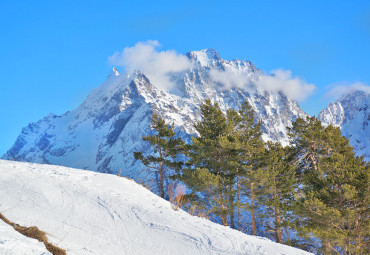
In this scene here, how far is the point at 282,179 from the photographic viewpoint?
17047 millimetres

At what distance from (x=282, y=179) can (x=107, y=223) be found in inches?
514

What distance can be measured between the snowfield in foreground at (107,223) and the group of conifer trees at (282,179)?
26.0ft

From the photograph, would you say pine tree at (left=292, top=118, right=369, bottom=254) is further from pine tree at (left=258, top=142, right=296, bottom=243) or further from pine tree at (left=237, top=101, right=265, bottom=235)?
pine tree at (left=237, top=101, right=265, bottom=235)

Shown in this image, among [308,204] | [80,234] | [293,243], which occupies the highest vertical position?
[308,204]

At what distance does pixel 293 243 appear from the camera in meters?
15.2

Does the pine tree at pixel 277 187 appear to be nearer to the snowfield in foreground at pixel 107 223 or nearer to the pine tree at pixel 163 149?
the pine tree at pixel 163 149

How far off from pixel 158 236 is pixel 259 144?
44.5ft

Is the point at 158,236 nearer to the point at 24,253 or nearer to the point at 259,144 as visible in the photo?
the point at 24,253

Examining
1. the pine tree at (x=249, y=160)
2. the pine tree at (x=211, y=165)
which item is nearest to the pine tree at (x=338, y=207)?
the pine tree at (x=249, y=160)

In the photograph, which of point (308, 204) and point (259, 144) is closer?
point (308, 204)

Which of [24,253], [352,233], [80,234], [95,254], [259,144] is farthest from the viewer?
[259,144]

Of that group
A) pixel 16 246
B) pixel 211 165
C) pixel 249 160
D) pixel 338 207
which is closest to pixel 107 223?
pixel 16 246

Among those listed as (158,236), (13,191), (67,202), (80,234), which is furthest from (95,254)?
(13,191)

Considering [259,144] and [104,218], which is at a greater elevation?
[259,144]
